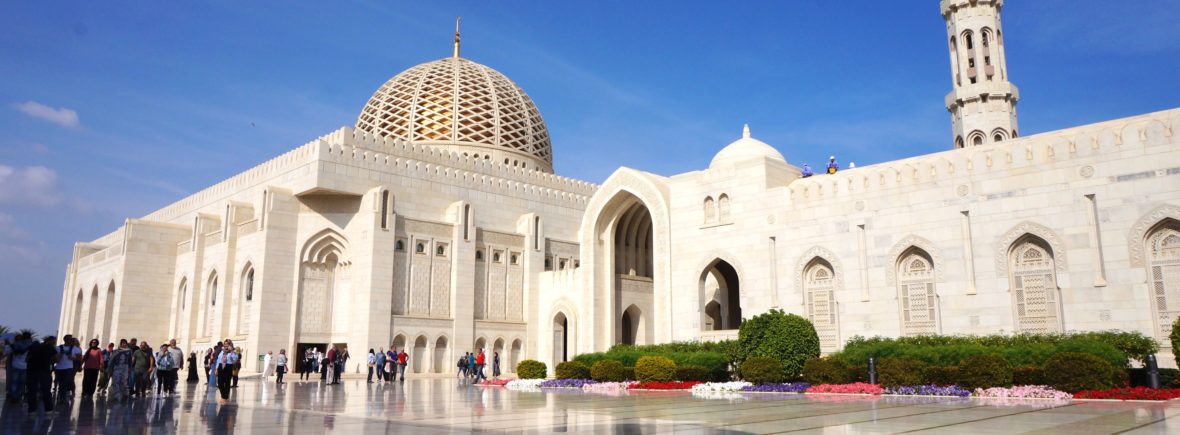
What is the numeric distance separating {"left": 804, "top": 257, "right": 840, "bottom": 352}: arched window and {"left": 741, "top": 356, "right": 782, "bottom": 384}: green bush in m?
4.20

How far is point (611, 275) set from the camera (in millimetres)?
27125

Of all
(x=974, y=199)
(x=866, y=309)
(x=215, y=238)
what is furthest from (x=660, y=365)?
(x=215, y=238)

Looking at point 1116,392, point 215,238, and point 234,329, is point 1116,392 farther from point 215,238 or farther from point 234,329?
point 215,238

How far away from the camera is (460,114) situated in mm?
36062

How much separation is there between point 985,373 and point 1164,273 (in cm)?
531

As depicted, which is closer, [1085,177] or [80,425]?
[80,425]

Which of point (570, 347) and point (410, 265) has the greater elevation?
point (410, 265)

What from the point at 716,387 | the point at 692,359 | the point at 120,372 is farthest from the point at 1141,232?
the point at 120,372

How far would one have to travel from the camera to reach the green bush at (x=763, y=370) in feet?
56.2

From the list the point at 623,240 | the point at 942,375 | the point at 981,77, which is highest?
the point at 981,77

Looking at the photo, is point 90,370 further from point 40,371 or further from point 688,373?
point 688,373

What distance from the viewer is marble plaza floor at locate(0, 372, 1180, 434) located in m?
8.44

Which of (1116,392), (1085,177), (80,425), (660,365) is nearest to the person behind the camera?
(80,425)

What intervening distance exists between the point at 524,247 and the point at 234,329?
1060 cm
